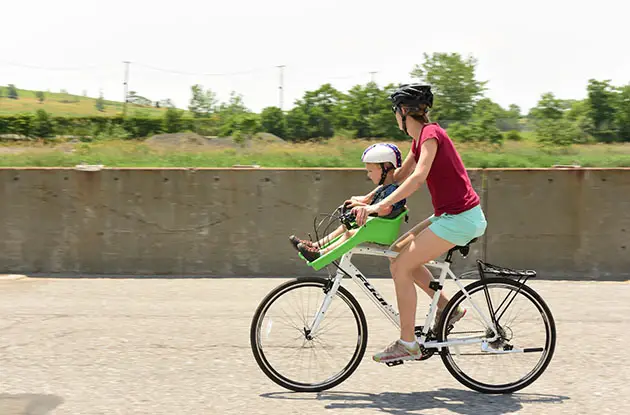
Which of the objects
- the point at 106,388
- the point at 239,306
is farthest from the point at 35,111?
the point at 106,388

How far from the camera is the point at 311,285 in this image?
18.0 feet

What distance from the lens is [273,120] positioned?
18656 millimetres

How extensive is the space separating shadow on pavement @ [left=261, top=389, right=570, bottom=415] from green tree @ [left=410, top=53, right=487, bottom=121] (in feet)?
43.0

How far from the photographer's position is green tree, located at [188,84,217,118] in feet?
67.4

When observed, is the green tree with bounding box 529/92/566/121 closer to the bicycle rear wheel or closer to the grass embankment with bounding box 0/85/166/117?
the grass embankment with bounding box 0/85/166/117

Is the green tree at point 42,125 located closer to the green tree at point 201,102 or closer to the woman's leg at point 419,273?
the green tree at point 201,102

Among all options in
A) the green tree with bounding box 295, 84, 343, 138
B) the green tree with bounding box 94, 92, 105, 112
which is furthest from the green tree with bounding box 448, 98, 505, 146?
the green tree with bounding box 94, 92, 105, 112

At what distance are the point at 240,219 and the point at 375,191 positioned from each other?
196 inches

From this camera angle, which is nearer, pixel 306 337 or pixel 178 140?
pixel 306 337

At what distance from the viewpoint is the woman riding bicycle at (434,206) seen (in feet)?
17.1

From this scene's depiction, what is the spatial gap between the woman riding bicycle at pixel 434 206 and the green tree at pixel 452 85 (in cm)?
1292

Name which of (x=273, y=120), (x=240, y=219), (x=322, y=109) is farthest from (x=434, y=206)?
(x=322, y=109)

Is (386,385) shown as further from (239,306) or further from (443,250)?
(239,306)

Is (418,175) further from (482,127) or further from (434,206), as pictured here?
(482,127)
